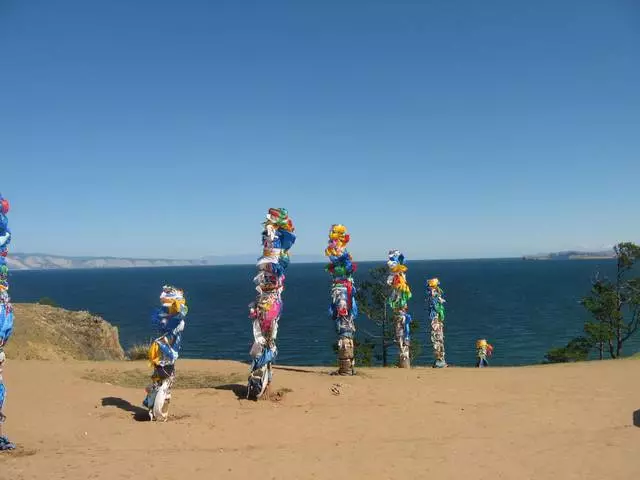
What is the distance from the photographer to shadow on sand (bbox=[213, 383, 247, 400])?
12719mm

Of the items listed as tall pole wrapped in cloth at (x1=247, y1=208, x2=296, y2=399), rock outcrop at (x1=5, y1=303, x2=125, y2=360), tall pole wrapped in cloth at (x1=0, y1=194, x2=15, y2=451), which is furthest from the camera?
rock outcrop at (x1=5, y1=303, x2=125, y2=360)

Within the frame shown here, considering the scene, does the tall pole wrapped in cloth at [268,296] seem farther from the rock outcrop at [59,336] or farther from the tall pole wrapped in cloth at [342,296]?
the rock outcrop at [59,336]

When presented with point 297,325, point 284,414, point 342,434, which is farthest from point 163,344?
point 297,325

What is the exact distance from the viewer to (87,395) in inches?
487

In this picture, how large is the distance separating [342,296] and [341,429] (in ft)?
20.3

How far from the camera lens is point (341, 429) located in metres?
10.1

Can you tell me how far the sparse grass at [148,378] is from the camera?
46.8 ft

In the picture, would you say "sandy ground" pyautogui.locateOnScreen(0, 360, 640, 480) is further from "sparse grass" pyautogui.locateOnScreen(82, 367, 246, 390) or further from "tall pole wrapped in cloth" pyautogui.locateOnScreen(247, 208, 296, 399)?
"tall pole wrapped in cloth" pyautogui.locateOnScreen(247, 208, 296, 399)

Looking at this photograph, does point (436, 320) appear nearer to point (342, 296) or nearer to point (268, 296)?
point (342, 296)

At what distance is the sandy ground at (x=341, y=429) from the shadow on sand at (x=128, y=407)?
0.05 m

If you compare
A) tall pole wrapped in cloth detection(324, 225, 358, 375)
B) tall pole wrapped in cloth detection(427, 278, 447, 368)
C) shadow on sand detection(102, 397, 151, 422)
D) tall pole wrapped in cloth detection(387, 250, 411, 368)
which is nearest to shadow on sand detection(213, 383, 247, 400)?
shadow on sand detection(102, 397, 151, 422)

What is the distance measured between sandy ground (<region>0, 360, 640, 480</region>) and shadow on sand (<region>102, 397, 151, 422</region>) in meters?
0.05

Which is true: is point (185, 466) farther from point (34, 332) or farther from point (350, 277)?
point (34, 332)

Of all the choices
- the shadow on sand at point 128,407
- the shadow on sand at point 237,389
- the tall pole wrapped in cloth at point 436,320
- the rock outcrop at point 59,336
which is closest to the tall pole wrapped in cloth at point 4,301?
the shadow on sand at point 128,407
